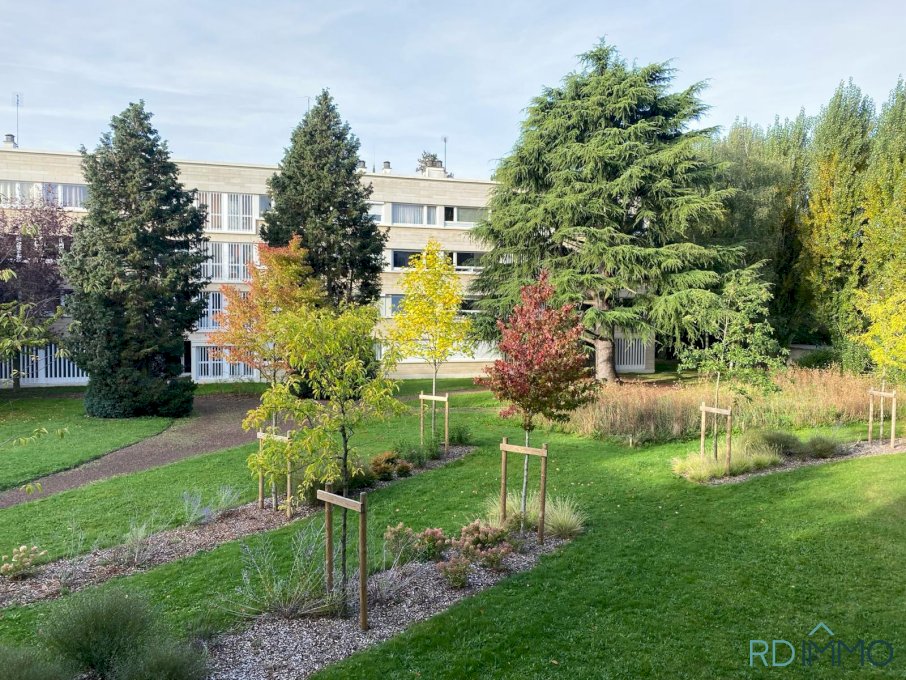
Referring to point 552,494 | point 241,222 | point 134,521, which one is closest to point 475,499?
point 552,494

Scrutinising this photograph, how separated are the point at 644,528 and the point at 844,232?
A: 76.1ft

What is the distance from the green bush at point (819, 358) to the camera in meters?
25.9

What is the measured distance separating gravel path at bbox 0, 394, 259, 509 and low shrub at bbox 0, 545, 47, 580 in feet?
11.5

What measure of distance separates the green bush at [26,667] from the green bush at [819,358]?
28.5 metres

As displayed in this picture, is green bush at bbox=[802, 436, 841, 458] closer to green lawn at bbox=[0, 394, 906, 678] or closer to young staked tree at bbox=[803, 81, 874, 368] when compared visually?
green lawn at bbox=[0, 394, 906, 678]

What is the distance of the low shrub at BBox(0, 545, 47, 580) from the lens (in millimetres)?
6547

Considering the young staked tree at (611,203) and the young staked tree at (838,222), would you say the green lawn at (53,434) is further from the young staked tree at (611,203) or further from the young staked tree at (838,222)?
the young staked tree at (838,222)

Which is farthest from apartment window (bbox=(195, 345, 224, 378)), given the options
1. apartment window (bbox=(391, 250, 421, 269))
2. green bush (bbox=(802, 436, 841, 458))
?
green bush (bbox=(802, 436, 841, 458))

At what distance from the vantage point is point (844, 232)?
82.0 ft

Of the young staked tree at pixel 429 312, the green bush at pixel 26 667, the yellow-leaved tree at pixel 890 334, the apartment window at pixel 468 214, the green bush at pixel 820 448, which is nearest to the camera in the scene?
the green bush at pixel 26 667

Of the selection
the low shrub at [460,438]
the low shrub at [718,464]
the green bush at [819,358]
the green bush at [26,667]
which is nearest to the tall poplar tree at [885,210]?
the green bush at [819,358]

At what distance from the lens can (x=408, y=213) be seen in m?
31.9

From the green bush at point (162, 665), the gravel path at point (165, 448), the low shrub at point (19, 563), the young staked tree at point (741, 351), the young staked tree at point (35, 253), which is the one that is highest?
the young staked tree at point (35, 253)

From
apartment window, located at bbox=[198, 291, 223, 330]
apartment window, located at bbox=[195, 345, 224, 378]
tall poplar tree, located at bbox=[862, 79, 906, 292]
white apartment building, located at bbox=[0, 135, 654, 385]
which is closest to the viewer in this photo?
tall poplar tree, located at bbox=[862, 79, 906, 292]
